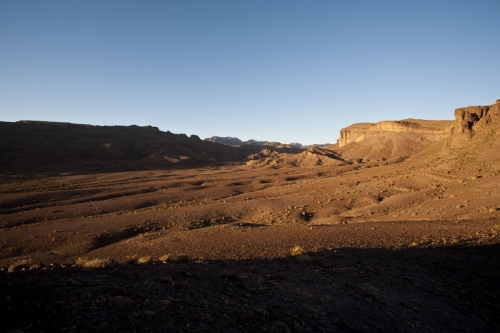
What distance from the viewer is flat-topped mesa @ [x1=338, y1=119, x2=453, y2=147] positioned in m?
71.6

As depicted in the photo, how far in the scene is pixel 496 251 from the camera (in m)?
10.4

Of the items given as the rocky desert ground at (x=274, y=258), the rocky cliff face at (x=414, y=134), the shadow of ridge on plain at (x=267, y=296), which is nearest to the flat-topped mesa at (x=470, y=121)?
the rocky cliff face at (x=414, y=134)

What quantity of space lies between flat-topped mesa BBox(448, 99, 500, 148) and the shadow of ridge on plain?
33418 millimetres

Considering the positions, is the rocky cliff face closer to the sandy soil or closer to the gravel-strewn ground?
the sandy soil

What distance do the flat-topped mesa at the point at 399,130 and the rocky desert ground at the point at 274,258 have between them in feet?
119

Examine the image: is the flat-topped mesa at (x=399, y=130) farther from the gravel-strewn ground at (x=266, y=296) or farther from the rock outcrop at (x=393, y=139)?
the gravel-strewn ground at (x=266, y=296)

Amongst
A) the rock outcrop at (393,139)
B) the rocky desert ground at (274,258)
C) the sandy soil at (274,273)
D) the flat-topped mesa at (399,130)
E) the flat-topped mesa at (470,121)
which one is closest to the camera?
the sandy soil at (274,273)

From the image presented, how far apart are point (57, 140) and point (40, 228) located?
80334 millimetres

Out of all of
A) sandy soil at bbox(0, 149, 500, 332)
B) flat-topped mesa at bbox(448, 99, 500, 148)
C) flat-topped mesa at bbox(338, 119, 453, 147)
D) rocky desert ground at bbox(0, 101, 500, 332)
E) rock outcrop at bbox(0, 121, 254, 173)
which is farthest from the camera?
flat-topped mesa at bbox(338, 119, 453, 147)

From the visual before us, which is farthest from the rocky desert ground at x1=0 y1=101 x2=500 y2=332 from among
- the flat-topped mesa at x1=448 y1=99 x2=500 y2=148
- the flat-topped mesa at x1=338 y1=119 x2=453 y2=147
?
the flat-topped mesa at x1=338 y1=119 x2=453 y2=147

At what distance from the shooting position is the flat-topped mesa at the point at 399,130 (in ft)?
235

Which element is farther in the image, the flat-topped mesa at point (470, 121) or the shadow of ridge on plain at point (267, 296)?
the flat-topped mesa at point (470, 121)

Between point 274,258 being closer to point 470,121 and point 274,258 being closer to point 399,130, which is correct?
point 470,121

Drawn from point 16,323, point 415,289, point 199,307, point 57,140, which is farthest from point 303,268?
point 57,140
